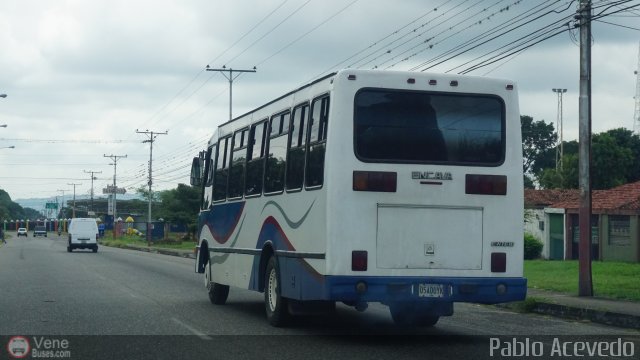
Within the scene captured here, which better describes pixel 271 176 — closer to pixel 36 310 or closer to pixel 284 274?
pixel 284 274

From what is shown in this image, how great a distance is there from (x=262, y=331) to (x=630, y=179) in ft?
225

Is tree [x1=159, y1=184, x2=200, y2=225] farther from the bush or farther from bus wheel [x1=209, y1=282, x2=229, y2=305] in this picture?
bus wheel [x1=209, y1=282, x2=229, y2=305]

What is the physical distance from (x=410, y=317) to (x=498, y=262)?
2.55m

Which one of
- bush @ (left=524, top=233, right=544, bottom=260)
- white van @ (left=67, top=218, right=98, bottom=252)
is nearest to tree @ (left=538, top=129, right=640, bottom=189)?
bush @ (left=524, top=233, right=544, bottom=260)

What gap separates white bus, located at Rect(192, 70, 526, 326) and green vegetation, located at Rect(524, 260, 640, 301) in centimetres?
862

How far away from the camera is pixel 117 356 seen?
11.0 meters

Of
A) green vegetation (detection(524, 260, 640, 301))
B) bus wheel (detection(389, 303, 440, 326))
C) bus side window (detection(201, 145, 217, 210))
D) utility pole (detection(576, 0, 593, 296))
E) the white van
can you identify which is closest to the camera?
bus wheel (detection(389, 303, 440, 326))

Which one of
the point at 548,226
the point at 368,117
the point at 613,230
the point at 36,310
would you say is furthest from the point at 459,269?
the point at 548,226

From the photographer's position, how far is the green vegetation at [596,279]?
2172 centimetres

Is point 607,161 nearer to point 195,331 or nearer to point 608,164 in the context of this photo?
point 608,164

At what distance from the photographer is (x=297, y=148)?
13.8m

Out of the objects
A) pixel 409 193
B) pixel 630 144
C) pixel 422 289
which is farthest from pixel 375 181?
pixel 630 144

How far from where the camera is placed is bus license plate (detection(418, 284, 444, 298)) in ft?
40.2

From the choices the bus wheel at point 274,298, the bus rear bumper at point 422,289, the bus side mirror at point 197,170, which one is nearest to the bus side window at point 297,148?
the bus wheel at point 274,298
